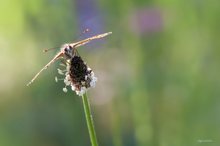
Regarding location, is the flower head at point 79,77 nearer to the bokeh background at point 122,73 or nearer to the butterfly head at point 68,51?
the butterfly head at point 68,51

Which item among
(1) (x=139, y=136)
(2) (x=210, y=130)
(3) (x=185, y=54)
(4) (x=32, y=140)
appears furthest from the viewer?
(3) (x=185, y=54)

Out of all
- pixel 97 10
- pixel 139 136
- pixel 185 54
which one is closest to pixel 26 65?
pixel 97 10

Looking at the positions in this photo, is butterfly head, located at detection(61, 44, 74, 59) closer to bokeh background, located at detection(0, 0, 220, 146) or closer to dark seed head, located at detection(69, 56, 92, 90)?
dark seed head, located at detection(69, 56, 92, 90)

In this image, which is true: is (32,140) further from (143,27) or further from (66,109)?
(143,27)

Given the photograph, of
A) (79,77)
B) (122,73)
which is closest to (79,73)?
(79,77)

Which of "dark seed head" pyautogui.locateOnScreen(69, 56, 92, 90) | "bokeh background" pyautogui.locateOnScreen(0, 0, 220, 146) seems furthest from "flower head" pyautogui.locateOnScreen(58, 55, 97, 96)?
"bokeh background" pyautogui.locateOnScreen(0, 0, 220, 146)

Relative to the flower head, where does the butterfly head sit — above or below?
above

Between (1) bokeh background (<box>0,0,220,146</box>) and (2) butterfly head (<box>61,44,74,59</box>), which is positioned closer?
(2) butterfly head (<box>61,44,74,59</box>)

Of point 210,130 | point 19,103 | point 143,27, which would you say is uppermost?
point 143,27

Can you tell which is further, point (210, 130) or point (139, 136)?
point (210, 130)
